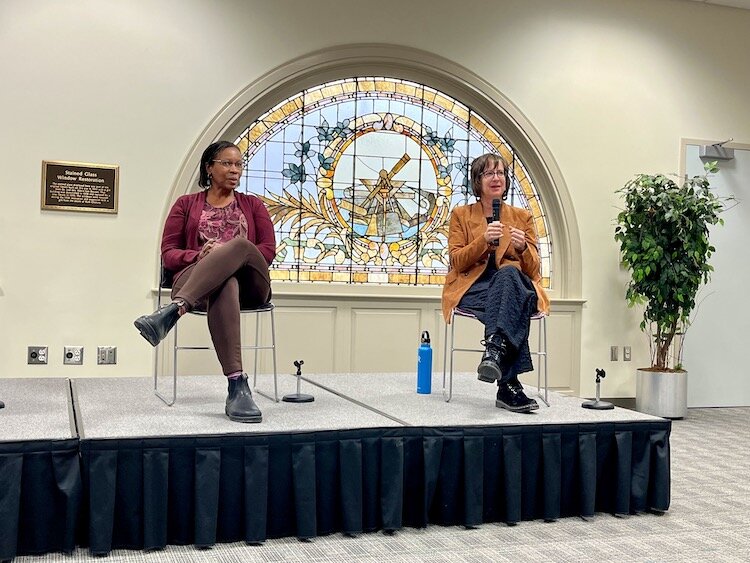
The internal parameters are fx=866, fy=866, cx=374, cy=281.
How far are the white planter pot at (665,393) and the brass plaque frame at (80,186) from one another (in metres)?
3.44

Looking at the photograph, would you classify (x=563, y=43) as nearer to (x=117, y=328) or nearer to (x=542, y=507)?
(x=117, y=328)

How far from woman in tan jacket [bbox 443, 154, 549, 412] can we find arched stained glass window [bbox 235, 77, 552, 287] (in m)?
1.90

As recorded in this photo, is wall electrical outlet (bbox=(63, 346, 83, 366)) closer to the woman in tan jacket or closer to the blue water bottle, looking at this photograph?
the blue water bottle

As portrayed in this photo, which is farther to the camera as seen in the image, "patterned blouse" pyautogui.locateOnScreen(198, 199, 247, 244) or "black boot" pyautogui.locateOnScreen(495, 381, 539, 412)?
"patterned blouse" pyautogui.locateOnScreen(198, 199, 247, 244)

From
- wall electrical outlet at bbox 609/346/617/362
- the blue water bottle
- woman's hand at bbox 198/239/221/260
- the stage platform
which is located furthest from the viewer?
wall electrical outlet at bbox 609/346/617/362

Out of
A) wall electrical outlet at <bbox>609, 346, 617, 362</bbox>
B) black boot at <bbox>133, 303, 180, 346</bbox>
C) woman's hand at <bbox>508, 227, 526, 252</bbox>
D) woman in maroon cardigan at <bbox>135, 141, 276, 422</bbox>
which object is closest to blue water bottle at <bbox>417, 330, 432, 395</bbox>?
woman's hand at <bbox>508, 227, 526, 252</bbox>

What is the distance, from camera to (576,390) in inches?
227

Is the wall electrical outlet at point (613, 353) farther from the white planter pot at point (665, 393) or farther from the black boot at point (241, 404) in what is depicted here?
the black boot at point (241, 404)

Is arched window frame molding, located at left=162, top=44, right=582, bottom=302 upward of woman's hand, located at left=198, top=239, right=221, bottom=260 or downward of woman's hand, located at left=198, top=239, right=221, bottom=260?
upward

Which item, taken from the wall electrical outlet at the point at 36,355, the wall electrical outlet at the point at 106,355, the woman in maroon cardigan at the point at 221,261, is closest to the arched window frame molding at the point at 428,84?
the wall electrical outlet at the point at 106,355

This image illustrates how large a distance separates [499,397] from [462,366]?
227 centimetres

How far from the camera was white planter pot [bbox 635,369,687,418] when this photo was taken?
5465mm

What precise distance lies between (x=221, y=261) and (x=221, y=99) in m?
2.48

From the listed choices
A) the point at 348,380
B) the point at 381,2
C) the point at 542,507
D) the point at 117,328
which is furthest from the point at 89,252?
the point at 542,507
